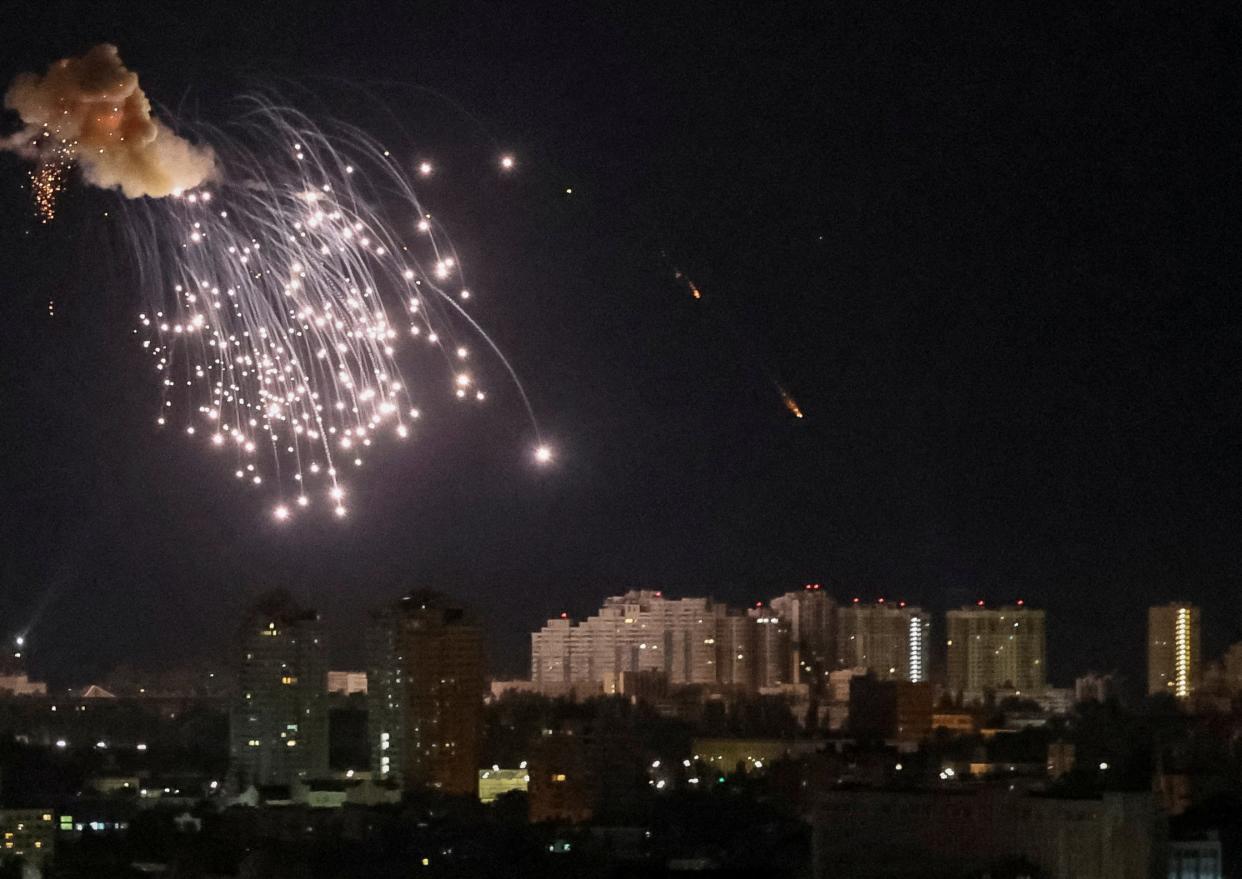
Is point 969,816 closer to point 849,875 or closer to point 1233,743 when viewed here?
point 849,875

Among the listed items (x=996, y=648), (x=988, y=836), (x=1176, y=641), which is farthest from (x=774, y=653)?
(x=988, y=836)

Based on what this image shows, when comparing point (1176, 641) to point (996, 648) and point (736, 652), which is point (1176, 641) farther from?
point (736, 652)

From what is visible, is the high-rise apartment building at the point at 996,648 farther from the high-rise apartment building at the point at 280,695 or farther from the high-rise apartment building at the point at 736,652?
the high-rise apartment building at the point at 280,695

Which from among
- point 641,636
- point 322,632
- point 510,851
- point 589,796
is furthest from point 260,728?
point 641,636

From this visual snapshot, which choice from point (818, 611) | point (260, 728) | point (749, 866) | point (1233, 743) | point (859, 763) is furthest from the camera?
point (818, 611)

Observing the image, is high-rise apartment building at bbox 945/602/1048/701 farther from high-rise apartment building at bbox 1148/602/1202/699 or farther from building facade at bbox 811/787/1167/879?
building facade at bbox 811/787/1167/879

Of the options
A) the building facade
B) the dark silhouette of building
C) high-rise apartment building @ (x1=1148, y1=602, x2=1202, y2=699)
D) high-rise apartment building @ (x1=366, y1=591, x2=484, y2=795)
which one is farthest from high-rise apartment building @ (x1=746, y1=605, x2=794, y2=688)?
the building facade

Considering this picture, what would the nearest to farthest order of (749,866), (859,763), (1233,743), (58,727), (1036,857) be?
(1036,857), (749,866), (859,763), (1233,743), (58,727)
